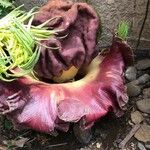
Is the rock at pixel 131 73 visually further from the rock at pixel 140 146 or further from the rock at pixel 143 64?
the rock at pixel 140 146

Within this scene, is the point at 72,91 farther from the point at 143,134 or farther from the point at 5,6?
the point at 5,6

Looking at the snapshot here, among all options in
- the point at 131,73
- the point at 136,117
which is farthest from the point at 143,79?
the point at 136,117

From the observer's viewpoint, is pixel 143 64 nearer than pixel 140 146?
No

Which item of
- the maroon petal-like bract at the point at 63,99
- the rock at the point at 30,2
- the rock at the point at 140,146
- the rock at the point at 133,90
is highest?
the rock at the point at 30,2

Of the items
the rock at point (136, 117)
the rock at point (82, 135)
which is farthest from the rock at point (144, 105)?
the rock at point (82, 135)

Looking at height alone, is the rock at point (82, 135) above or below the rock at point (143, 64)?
above

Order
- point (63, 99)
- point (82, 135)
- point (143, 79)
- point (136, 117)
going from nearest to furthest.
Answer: point (63, 99), point (82, 135), point (136, 117), point (143, 79)

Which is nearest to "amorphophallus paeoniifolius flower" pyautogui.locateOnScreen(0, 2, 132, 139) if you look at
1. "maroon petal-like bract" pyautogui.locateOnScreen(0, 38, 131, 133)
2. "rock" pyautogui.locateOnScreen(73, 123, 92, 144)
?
"maroon petal-like bract" pyautogui.locateOnScreen(0, 38, 131, 133)

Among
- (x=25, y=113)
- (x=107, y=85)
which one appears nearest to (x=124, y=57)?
(x=107, y=85)
